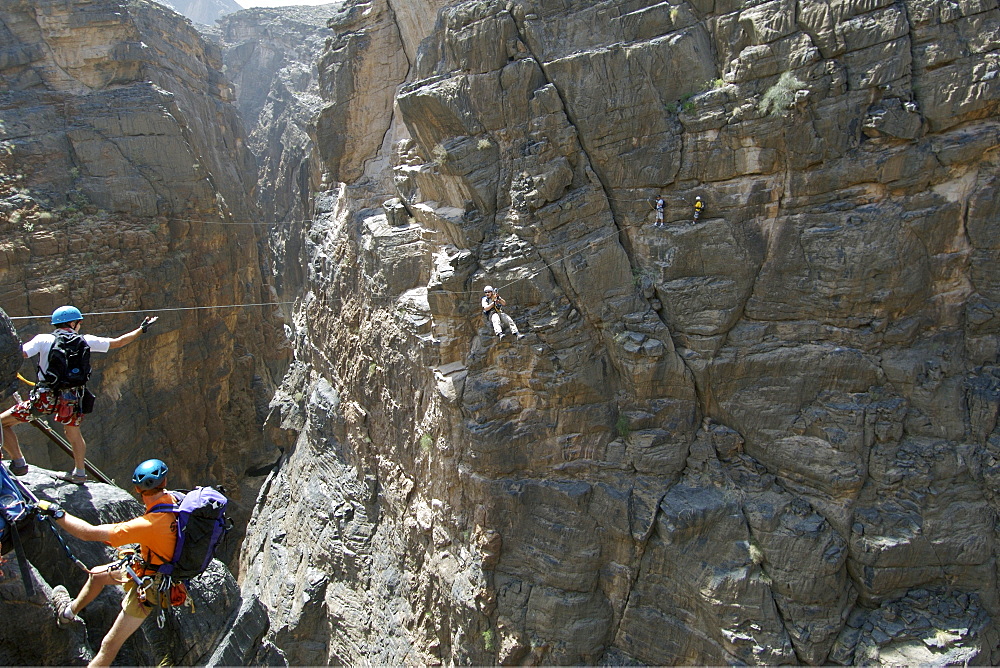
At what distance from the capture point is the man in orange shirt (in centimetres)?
493

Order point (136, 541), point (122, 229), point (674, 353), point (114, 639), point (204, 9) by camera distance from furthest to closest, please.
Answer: point (204, 9) < point (122, 229) < point (674, 353) < point (114, 639) < point (136, 541)

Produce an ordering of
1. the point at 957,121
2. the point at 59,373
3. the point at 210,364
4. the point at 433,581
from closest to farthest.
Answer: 1. the point at 59,373
2. the point at 957,121
3. the point at 433,581
4. the point at 210,364

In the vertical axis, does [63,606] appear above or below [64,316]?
below

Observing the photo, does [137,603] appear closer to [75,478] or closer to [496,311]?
[75,478]

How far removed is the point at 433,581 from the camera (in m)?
12.5

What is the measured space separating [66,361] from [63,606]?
239cm

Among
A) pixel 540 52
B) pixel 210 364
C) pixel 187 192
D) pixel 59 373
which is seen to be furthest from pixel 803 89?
pixel 210 364

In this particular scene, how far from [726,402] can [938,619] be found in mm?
4151

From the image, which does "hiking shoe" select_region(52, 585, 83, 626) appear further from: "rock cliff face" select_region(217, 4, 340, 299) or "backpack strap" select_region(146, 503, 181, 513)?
"rock cliff face" select_region(217, 4, 340, 299)

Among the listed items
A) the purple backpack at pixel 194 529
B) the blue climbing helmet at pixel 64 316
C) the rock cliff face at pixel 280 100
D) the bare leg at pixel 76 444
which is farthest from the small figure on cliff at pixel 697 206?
the rock cliff face at pixel 280 100

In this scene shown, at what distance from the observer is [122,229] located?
17891mm

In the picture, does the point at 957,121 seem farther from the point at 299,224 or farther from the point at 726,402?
the point at 299,224

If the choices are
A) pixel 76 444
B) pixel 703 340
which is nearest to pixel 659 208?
pixel 703 340

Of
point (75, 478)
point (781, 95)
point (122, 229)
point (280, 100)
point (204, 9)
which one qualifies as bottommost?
point (75, 478)
